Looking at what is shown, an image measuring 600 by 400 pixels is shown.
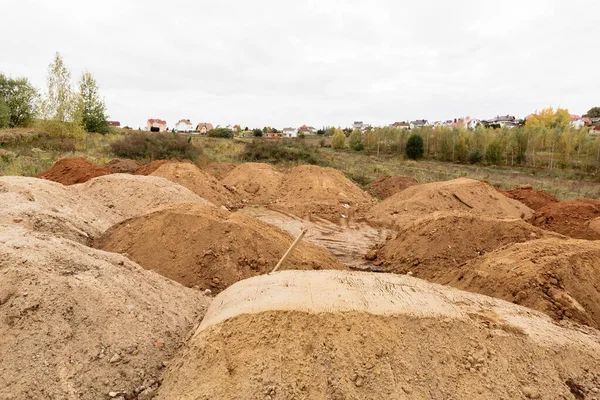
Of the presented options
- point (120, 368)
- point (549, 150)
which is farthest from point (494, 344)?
point (549, 150)

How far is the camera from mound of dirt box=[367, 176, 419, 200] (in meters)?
17.3

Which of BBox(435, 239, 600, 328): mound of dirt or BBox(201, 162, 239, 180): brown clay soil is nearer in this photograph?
BBox(435, 239, 600, 328): mound of dirt

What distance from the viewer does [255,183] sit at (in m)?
16.2

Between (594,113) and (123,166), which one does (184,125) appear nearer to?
(123,166)

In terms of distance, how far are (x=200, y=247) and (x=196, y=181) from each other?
8118 mm

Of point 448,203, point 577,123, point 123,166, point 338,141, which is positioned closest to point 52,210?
point 123,166

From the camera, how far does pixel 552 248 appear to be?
579cm

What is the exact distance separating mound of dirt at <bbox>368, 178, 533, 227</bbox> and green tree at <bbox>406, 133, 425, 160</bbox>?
2773cm

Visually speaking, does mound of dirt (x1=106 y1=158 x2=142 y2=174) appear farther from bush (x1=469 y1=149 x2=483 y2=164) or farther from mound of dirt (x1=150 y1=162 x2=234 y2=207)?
bush (x1=469 y1=149 x2=483 y2=164)

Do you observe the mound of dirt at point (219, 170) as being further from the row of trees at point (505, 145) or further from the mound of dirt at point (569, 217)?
the row of trees at point (505, 145)

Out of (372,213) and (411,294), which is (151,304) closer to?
(411,294)

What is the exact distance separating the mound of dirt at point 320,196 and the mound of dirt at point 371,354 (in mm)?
9181

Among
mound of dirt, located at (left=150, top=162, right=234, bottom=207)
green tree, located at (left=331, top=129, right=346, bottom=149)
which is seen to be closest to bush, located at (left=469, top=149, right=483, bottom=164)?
green tree, located at (left=331, top=129, right=346, bottom=149)

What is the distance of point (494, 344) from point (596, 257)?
3.41 metres
